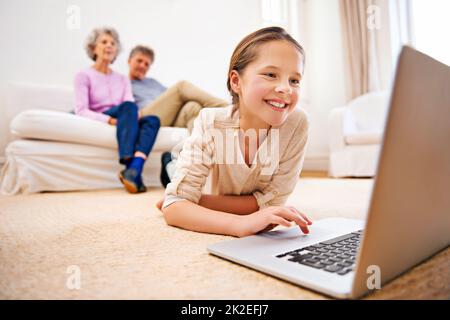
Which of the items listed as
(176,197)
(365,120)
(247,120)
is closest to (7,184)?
(176,197)

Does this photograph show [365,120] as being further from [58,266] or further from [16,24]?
[16,24]

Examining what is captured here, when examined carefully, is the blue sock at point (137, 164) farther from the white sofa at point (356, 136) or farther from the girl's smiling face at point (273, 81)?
the white sofa at point (356, 136)

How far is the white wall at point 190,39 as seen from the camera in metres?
2.55

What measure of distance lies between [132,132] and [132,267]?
1.36 m

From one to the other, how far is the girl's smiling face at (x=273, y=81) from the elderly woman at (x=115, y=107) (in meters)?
1.08

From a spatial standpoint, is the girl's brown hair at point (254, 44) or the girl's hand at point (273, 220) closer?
the girl's hand at point (273, 220)

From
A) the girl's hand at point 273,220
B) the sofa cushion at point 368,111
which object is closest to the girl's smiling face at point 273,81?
the girl's hand at point 273,220

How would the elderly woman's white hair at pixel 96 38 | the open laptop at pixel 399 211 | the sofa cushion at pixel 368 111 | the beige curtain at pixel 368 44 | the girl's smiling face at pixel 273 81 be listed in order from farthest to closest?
the beige curtain at pixel 368 44 → the sofa cushion at pixel 368 111 → the elderly woman's white hair at pixel 96 38 → the girl's smiling face at pixel 273 81 → the open laptop at pixel 399 211

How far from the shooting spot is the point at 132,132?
176 cm

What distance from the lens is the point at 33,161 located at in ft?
5.51

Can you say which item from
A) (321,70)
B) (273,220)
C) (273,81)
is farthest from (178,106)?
(321,70)

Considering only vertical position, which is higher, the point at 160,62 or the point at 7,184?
the point at 160,62
